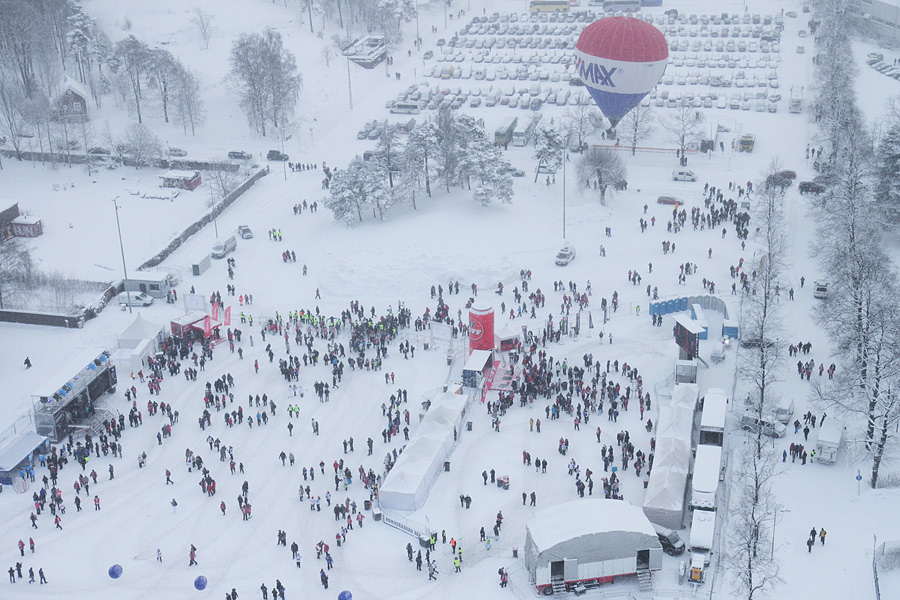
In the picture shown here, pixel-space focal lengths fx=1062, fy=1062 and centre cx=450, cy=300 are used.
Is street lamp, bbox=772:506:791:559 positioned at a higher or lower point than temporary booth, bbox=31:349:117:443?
lower

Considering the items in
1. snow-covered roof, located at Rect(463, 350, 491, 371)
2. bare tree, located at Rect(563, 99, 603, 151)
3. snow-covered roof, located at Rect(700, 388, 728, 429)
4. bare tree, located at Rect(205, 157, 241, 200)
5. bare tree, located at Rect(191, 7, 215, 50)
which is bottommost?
snow-covered roof, located at Rect(463, 350, 491, 371)

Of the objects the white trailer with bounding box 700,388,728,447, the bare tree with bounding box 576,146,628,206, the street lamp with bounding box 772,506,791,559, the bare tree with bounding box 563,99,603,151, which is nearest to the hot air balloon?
the bare tree with bounding box 563,99,603,151

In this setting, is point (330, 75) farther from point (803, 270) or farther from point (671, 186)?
point (803, 270)

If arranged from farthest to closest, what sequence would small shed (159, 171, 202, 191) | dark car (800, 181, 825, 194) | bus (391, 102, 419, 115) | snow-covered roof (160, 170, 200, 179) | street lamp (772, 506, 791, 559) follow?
bus (391, 102, 419, 115) < snow-covered roof (160, 170, 200, 179) < small shed (159, 171, 202, 191) < dark car (800, 181, 825, 194) < street lamp (772, 506, 791, 559)

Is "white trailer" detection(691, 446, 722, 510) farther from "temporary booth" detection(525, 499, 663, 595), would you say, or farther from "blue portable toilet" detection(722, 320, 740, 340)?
"blue portable toilet" detection(722, 320, 740, 340)

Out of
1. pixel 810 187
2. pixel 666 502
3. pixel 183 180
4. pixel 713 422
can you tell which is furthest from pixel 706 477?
pixel 183 180

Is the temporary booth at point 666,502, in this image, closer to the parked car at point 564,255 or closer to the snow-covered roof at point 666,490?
the snow-covered roof at point 666,490

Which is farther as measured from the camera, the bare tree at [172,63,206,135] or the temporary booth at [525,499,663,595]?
the bare tree at [172,63,206,135]
